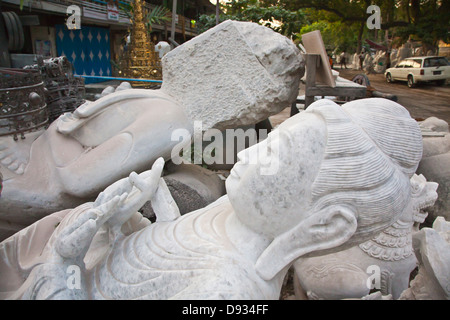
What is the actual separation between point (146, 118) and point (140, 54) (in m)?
3.51

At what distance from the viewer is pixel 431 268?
1.42 meters

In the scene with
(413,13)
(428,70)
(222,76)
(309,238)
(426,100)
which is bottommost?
(426,100)

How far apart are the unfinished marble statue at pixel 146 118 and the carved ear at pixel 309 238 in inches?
56.7

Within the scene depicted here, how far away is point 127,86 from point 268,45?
1490 millimetres

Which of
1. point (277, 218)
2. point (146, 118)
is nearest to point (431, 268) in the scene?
point (277, 218)

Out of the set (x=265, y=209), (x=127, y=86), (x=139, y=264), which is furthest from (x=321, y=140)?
(x=127, y=86)

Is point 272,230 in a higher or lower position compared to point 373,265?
higher

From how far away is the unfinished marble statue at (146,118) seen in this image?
89.7 inches

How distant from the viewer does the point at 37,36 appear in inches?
330

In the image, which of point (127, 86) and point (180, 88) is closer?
point (180, 88)

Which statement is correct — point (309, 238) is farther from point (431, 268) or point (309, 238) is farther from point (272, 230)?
point (431, 268)

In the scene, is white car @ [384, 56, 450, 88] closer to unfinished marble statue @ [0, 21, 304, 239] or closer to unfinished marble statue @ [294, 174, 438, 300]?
unfinished marble statue @ [0, 21, 304, 239]

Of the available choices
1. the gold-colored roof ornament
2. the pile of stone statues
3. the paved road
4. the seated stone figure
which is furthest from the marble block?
the paved road
